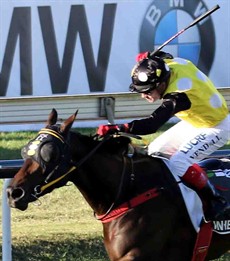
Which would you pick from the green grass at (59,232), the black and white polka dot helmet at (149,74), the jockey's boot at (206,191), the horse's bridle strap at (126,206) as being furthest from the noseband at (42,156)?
the green grass at (59,232)

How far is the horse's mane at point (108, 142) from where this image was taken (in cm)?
568

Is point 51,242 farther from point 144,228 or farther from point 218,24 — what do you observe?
point 218,24

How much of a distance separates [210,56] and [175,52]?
0.55 metres

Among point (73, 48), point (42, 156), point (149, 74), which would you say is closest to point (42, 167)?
point (42, 156)

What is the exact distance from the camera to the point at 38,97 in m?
11.9

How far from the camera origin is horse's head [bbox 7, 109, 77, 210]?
209 inches

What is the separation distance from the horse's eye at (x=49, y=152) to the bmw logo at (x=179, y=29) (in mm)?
6866

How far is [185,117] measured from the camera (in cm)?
627

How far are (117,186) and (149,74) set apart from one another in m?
0.74

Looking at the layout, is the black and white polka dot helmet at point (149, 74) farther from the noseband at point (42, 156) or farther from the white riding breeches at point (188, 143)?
the noseband at point (42, 156)

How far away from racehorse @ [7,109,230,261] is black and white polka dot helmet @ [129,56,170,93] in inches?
16.2

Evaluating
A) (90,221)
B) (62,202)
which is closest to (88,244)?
(90,221)

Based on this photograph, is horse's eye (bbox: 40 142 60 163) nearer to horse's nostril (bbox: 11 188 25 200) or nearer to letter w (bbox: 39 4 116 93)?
horse's nostril (bbox: 11 188 25 200)

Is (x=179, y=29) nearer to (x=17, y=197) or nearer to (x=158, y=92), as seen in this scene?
(x=158, y=92)
